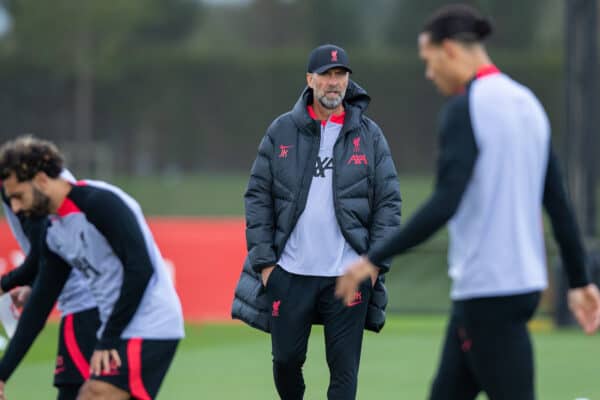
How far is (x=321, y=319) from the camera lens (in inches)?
252

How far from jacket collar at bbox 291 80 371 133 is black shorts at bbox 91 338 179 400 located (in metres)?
1.86

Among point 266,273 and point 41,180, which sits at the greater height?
point 41,180

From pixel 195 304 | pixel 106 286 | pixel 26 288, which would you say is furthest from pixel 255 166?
pixel 195 304

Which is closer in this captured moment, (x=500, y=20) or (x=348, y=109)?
(x=348, y=109)

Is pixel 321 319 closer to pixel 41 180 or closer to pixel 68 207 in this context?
pixel 68 207

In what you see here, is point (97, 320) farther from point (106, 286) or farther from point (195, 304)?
point (195, 304)

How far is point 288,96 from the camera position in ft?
131

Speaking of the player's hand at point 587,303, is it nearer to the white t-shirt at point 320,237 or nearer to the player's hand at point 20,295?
the white t-shirt at point 320,237

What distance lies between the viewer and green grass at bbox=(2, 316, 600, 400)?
9.19 meters

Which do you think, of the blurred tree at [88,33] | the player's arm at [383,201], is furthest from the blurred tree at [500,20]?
the player's arm at [383,201]

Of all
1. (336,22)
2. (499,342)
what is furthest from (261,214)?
(336,22)

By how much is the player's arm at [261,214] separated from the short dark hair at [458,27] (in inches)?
85.7

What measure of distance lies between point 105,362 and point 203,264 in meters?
9.16

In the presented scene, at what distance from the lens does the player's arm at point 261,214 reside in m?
6.32
